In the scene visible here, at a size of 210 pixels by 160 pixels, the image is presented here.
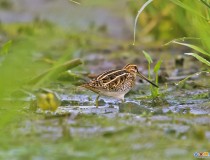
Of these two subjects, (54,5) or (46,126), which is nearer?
(46,126)

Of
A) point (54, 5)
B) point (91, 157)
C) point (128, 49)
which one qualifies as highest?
point (54, 5)

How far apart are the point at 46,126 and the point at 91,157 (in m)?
1.02

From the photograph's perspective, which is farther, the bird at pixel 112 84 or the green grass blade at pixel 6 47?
the bird at pixel 112 84

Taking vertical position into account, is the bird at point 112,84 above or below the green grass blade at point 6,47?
below

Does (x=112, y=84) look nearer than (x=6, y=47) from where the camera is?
No

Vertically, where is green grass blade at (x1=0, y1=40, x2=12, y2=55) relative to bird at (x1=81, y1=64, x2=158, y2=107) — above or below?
above

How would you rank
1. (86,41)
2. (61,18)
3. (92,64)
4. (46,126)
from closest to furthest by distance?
1. (46,126)
2. (92,64)
3. (86,41)
4. (61,18)

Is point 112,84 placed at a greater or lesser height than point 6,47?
lesser

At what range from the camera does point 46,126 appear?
211 inches

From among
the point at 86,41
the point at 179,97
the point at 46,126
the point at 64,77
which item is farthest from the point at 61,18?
the point at 46,126

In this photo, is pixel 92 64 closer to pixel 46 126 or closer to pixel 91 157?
pixel 46 126

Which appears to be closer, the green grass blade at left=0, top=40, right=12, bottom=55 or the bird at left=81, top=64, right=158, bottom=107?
the green grass blade at left=0, top=40, right=12, bottom=55

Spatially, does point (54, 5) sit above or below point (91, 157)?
above

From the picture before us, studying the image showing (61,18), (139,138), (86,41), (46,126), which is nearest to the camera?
(139,138)
